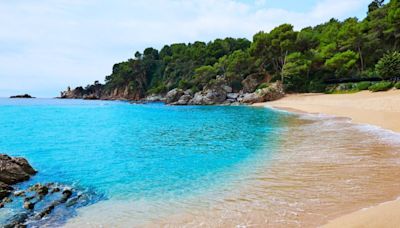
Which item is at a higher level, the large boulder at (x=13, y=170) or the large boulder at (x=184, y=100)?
the large boulder at (x=184, y=100)

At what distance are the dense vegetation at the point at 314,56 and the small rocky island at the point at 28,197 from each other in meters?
40.2

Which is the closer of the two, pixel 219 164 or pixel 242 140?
pixel 219 164

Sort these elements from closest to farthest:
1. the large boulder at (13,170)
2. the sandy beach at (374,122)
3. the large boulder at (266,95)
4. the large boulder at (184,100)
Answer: the sandy beach at (374,122)
the large boulder at (13,170)
the large boulder at (266,95)
the large boulder at (184,100)

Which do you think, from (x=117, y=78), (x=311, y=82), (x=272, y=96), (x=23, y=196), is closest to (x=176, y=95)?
(x=272, y=96)

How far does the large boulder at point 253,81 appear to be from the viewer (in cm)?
6725

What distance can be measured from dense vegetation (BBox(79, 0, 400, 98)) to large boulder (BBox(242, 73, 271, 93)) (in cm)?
35

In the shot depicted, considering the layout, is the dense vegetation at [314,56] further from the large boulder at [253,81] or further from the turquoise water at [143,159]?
the turquoise water at [143,159]

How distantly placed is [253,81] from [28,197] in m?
62.9

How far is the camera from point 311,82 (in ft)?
182

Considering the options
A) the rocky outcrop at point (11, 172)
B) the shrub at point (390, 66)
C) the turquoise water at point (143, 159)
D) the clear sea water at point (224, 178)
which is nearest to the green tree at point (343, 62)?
the shrub at point (390, 66)

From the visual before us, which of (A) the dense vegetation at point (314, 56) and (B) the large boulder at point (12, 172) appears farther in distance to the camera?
(A) the dense vegetation at point (314, 56)

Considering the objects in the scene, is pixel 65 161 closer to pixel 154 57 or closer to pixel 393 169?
pixel 393 169

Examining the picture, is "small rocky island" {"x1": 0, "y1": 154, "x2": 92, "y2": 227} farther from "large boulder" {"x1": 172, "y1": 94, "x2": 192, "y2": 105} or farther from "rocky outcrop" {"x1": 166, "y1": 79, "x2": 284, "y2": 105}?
"large boulder" {"x1": 172, "y1": 94, "x2": 192, "y2": 105}

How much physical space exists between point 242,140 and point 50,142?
12972 millimetres
